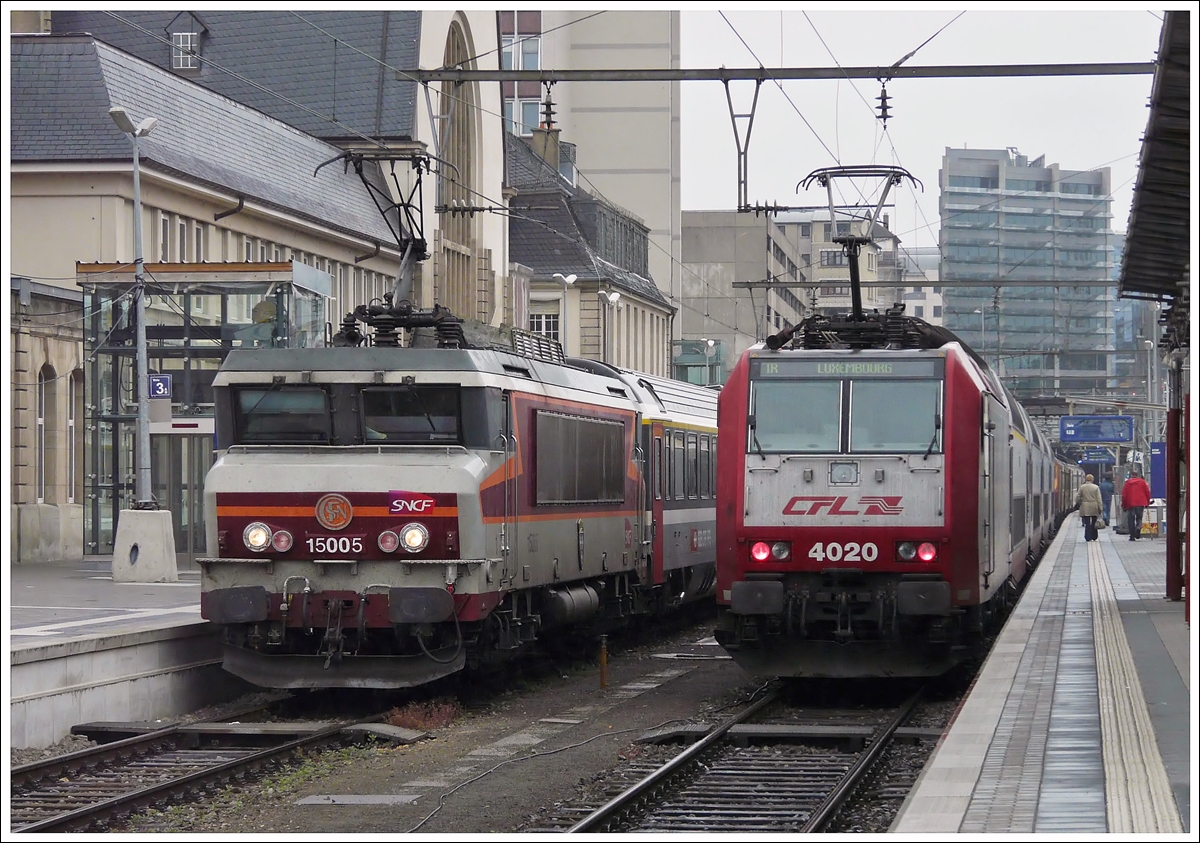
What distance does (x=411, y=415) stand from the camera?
49.9 ft

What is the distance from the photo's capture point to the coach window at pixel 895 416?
49.4 ft

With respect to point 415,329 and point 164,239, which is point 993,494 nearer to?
point 415,329

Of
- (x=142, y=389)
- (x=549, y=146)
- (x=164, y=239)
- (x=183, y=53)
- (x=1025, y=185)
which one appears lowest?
(x=142, y=389)

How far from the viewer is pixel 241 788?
1178 cm

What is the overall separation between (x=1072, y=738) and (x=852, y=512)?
3.99 meters

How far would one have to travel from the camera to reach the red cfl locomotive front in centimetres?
1477

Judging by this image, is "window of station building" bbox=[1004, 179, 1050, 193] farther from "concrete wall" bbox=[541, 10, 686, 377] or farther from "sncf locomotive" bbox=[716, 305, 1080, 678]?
"sncf locomotive" bbox=[716, 305, 1080, 678]

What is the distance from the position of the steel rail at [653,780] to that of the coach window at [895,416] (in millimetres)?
2512

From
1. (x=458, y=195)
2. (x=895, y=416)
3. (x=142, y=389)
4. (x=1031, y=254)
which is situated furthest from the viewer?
(x=1031, y=254)

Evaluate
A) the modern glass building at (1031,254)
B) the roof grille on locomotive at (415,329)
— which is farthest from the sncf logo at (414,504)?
the modern glass building at (1031,254)

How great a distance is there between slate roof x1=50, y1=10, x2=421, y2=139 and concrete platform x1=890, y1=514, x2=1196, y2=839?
3406 cm

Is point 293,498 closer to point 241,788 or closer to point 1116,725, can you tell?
point 241,788

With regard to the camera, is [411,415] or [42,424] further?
[42,424]

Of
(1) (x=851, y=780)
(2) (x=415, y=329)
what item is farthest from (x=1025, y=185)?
(1) (x=851, y=780)
